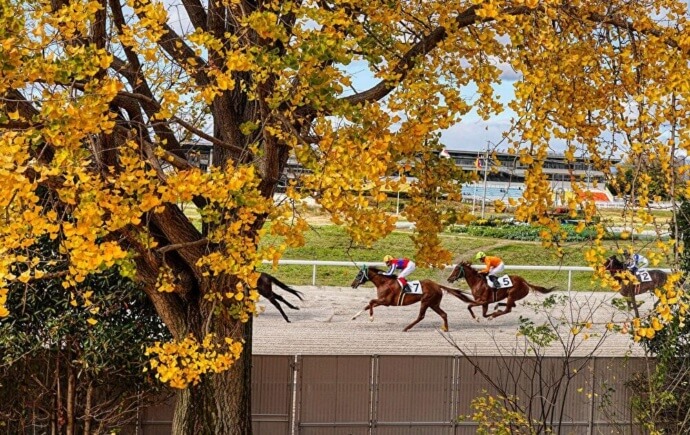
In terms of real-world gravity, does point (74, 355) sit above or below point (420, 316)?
above

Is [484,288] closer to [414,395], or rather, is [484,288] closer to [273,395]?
[414,395]

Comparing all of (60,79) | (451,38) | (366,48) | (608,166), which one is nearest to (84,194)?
(60,79)

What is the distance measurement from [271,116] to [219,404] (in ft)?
6.91

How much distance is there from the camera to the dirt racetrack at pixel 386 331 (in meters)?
10.1

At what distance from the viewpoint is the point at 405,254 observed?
15445 millimetres

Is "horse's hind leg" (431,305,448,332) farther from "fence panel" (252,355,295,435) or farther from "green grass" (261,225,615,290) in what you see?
"fence panel" (252,355,295,435)

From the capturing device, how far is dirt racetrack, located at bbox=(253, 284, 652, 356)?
10.1 meters

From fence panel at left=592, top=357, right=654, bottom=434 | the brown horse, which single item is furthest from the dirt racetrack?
fence panel at left=592, top=357, right=654, bottom=434

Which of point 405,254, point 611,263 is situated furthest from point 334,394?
point 405,254

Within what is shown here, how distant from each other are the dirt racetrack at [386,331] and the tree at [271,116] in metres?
4.55

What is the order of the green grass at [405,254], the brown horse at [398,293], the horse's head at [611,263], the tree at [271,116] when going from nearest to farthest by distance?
the tree at [271,116] → the horse's head at [611,263] → the brown horse at [398,293] → the green grass at [405,254]

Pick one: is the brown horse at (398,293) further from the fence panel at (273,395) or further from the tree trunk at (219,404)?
the tree trunk at (219,404)

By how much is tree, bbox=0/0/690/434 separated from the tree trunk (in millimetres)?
369

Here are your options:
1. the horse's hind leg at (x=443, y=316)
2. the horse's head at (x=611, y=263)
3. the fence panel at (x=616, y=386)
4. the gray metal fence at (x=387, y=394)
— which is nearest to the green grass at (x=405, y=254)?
the horse's hind leg at (x=443, y=316)
